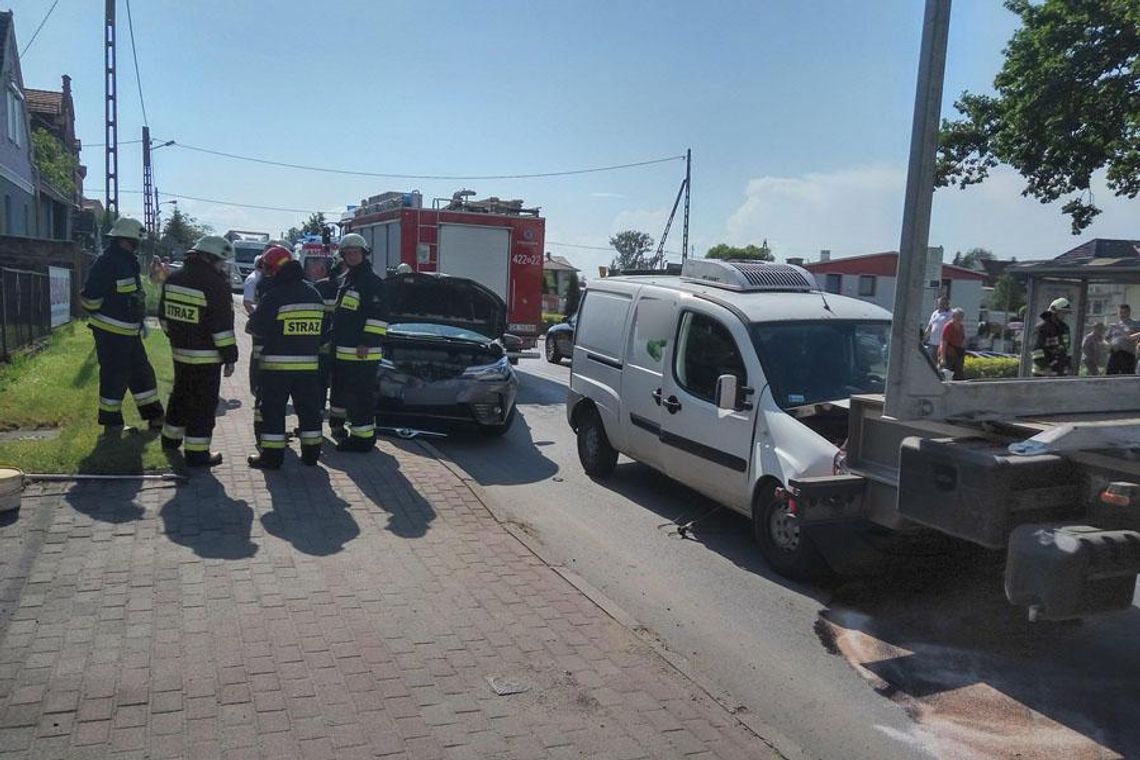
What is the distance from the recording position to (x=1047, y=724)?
4281 mm

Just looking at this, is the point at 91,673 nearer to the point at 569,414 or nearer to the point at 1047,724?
the point at 1047,724

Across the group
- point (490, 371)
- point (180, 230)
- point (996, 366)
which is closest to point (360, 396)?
point (490, 371)

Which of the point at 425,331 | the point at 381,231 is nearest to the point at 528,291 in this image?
the point at 381,231

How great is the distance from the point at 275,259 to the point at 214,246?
1.62ft

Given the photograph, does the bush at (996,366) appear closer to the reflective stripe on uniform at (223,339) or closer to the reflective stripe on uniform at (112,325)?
the reflective stripe on uniform at (223,339)

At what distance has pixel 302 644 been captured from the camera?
438 cm

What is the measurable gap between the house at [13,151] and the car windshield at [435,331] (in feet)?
63.9

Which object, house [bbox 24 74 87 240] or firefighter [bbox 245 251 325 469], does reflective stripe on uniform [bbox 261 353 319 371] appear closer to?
firefighter [bbox 245 251 325 469]

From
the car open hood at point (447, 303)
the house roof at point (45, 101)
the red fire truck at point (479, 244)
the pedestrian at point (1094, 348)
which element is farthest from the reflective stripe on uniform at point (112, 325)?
the house roof at point (45, 101)

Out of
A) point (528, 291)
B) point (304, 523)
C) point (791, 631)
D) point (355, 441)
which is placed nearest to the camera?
point (791, 631)

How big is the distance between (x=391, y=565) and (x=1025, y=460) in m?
3.47

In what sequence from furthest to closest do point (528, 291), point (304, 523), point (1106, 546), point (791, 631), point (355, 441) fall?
1. point (528, 291)
2. point (355, 441)
3. point (304, 523)
4. point (791, 631)
5. point (1106, 546)

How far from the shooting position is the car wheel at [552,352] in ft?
68.0

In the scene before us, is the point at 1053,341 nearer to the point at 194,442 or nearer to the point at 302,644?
the point at 302,644
